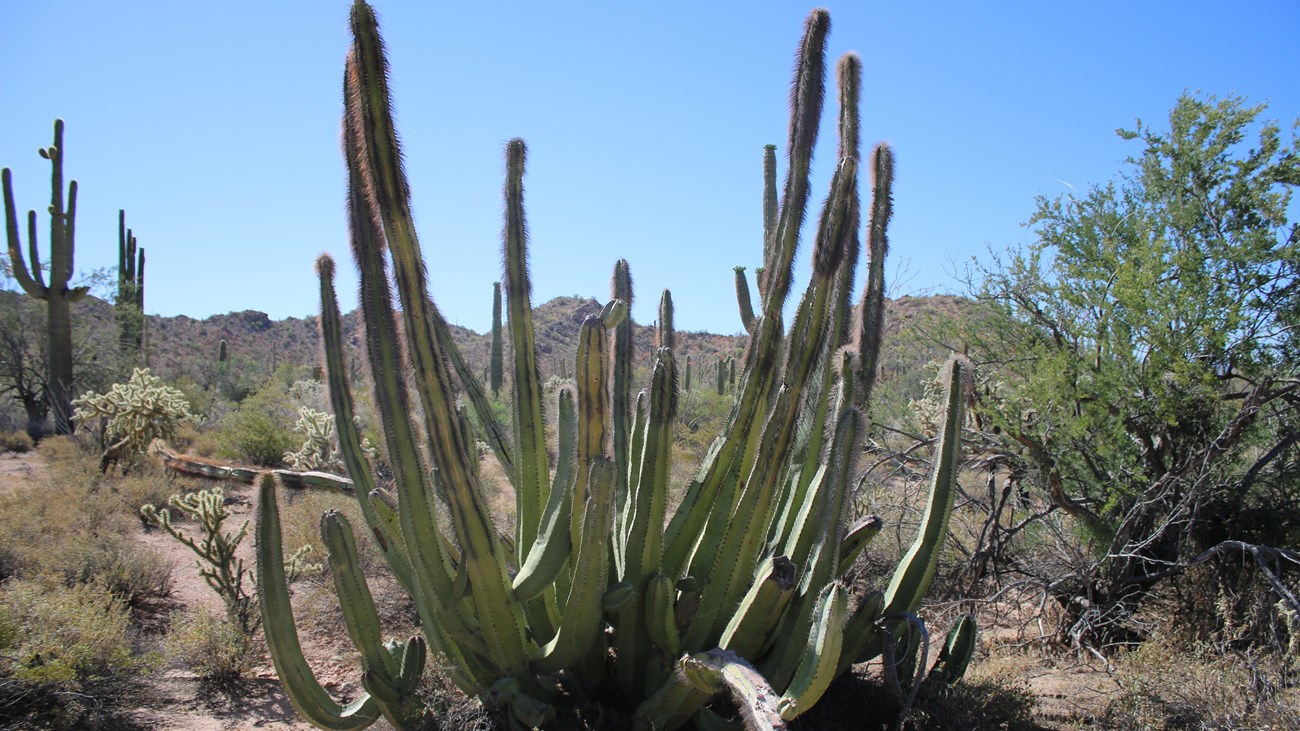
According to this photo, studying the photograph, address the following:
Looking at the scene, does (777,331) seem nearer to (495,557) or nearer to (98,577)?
(495,557)

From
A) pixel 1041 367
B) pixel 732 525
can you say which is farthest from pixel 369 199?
pixel 1041 367

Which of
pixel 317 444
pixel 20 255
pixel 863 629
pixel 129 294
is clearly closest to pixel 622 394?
pixel 863 629

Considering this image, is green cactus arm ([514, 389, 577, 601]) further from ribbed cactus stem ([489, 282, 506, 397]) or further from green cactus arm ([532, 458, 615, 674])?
ribbed cactus stem ([489, 282, 506, 397])

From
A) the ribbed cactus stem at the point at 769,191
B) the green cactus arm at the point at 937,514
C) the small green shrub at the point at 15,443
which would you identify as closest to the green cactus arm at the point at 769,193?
the ribbed cactus stem at the point at 769,191

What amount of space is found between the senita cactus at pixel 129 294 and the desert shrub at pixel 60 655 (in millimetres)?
18103

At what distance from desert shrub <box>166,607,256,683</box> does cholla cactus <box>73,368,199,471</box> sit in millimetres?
6325

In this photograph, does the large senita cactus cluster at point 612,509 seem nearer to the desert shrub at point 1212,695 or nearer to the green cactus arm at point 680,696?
the green cactus arm at point 680,696

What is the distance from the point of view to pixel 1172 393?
5609mm

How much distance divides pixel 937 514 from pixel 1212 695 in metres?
1.66

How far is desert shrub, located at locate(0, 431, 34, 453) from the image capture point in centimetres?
1445

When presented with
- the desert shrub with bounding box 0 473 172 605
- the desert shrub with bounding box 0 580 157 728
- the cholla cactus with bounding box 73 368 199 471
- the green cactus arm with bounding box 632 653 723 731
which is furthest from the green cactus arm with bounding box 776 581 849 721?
the cholla cactus with bounding box 73 368 199 471

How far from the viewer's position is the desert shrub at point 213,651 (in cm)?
530

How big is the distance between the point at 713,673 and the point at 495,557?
101 centimetres

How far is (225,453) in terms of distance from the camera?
14.2 metres
